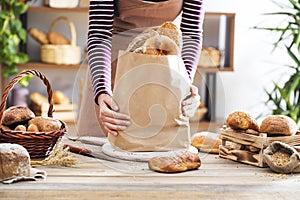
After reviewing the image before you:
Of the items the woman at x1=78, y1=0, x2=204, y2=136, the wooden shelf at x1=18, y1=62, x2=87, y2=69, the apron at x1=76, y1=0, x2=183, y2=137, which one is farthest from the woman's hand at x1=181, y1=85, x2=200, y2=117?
the wooden shelf at x1=18, y1=62, x2=87, y2=69

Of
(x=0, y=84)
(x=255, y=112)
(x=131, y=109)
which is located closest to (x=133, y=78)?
(x=131, y=109)

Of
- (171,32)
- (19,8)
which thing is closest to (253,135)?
(171,32)

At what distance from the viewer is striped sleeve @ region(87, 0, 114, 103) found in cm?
155

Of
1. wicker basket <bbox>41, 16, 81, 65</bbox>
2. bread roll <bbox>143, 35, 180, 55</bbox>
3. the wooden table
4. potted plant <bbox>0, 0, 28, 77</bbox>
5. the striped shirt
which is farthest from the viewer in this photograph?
wicker basket <bbox>41, 16, 81, 65</bbox>

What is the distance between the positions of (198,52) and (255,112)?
3090 millimetres

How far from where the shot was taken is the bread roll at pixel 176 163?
1416 mm

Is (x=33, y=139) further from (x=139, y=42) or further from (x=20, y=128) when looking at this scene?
(x=139, y=42)

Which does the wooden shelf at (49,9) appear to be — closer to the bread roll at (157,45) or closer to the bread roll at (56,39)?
the bread roll at (56,39)

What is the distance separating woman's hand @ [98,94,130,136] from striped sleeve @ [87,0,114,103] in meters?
0.06

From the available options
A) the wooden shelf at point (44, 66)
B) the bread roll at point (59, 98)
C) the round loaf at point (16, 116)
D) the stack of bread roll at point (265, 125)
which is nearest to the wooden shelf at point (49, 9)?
the wooden shelf at point (44, 66)

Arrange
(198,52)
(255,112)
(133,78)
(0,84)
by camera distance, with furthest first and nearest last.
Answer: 1. (255,112)
2. (0,84)
3. (198,52)
4. (133,78)

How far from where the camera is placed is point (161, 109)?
141 centimetres

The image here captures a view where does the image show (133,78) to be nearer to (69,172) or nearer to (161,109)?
(161,109)

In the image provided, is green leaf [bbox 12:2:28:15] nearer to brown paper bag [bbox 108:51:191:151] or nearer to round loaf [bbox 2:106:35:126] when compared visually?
round loaf [bbox 2:106:35:126]
